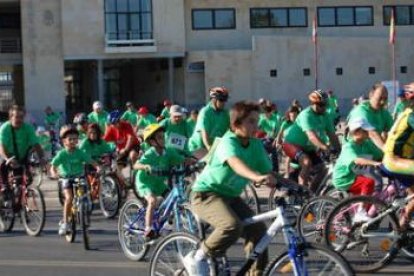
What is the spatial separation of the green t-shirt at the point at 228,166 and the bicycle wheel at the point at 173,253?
1.37 ft

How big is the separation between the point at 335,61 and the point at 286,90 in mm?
3616

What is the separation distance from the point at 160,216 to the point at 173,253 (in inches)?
83.7

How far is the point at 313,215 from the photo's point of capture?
8.89 metres

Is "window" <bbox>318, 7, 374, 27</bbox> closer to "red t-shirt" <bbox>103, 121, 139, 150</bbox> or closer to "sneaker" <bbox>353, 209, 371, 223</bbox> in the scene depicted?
"red t-shirt" <bbox>103, 121, 139, 150</bbox>

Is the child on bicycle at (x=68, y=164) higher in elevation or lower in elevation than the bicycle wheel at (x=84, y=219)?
higher

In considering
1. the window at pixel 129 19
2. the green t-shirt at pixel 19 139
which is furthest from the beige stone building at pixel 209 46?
the green t-shirt at pixel 19 139

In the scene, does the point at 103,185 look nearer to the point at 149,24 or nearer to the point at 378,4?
the point at 149,24

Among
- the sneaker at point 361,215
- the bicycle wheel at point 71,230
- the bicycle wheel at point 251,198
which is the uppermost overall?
the sneaker at point 361,215

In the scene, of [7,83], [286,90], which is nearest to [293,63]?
[286,90]

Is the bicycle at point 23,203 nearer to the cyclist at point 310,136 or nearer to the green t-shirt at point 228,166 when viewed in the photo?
the cyclist at point 310,136

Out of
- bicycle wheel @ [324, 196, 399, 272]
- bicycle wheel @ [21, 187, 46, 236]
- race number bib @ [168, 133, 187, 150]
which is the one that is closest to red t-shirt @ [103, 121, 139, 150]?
bicycle wheel @ [21, 187, 46, 236]

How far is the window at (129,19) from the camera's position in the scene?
5138 cm

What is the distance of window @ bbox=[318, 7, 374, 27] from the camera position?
53500 mm

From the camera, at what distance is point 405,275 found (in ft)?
25.8
